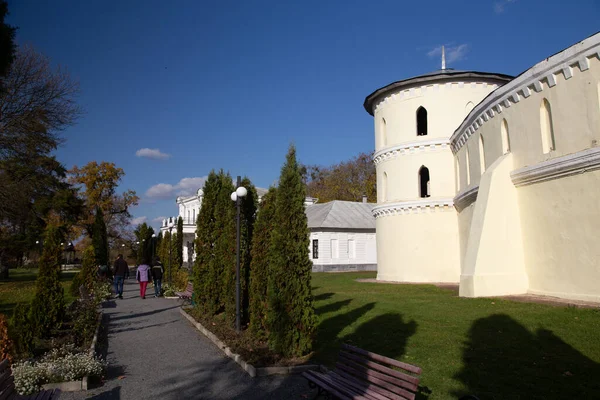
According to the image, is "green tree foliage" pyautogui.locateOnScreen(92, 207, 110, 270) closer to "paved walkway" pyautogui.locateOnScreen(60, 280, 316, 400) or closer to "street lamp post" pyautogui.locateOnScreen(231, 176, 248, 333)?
"paved walkway" pyautogui.locateOnScreen(60, 280, 316, 400)

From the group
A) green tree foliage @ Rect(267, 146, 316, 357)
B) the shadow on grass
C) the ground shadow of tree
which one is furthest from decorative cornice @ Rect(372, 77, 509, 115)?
green tree foliage @ Rect(267, 146, 316, 357)

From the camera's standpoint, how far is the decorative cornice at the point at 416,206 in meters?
23.8

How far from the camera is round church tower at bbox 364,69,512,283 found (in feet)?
77.9

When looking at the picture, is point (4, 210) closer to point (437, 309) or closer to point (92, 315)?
point (92, 315)

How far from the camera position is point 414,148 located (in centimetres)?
2491

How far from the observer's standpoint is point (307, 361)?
8.07m

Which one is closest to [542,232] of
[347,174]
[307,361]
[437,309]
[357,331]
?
[437,309]

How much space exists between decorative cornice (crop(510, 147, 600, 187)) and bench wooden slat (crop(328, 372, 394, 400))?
950 cm

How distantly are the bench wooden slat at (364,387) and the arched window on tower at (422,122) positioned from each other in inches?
843

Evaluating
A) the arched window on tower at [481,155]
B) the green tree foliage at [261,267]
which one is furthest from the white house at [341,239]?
the green tree foliage at [261,267]

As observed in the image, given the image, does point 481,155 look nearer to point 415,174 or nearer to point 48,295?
point 415,174

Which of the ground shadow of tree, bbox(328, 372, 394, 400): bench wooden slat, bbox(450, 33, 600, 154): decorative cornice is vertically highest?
bbox(450, 33, 600, 154): decorative cornice

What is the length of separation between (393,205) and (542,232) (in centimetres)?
1150

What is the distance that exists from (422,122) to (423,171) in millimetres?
2790
